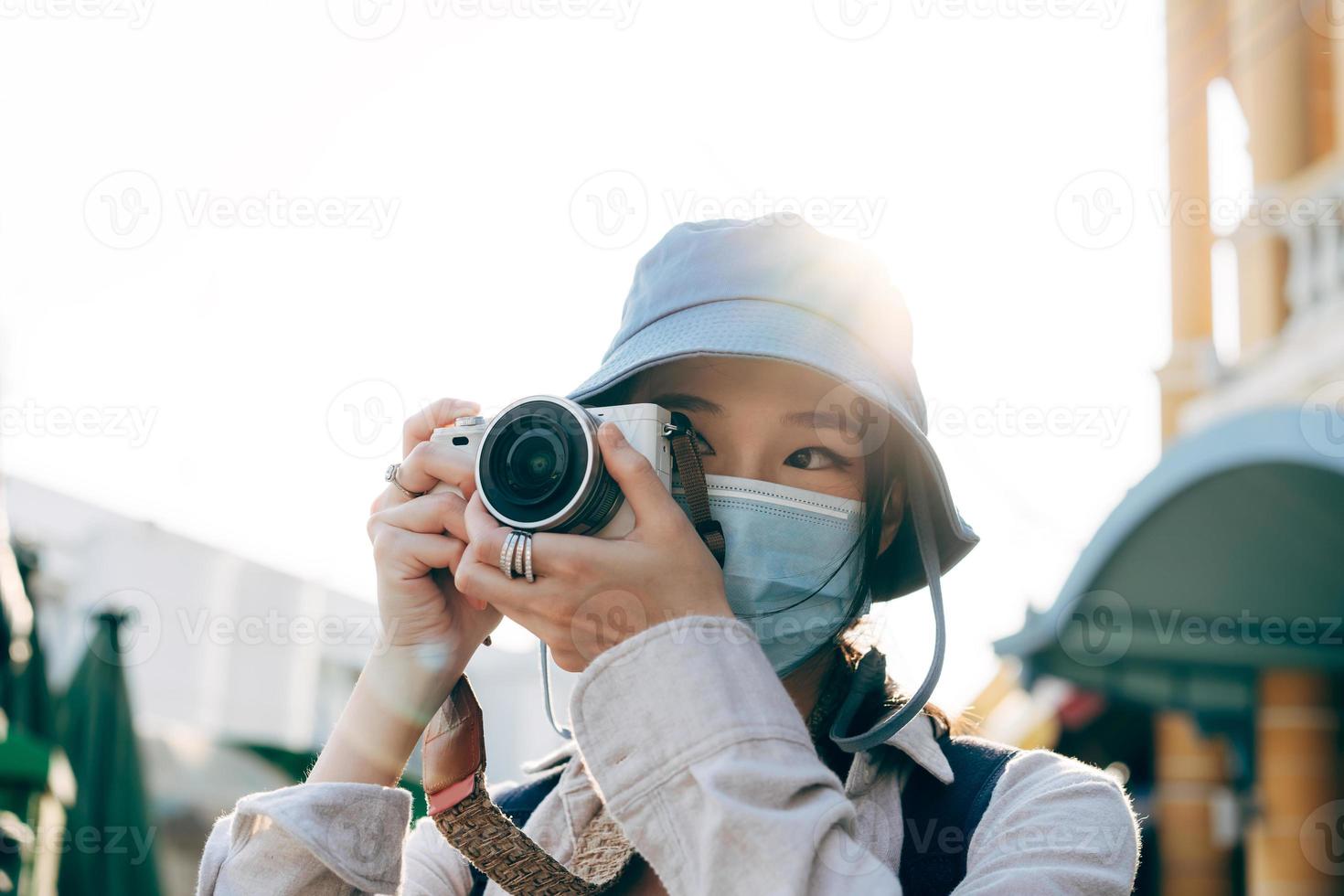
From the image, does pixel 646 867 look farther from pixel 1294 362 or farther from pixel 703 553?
pixel 1294 362

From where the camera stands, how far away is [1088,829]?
161 centimetres

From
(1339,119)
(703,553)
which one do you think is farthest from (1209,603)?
(703,553)

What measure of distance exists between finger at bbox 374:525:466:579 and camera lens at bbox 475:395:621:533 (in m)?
0.16

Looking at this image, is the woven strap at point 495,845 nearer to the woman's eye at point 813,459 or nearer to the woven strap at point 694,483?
the woven strap at point 694,483

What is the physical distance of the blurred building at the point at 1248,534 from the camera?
18.2 ft

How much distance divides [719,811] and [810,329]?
890 millimetres

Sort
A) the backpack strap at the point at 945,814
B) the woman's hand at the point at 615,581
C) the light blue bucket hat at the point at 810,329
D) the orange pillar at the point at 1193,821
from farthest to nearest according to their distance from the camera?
1. the orange pillar at the point at 1193,821
2. the light blue bucket hat at the point at 810,329
3. the backpack strap at the point at 945,814
4. the woman's hand at the point at 615,581

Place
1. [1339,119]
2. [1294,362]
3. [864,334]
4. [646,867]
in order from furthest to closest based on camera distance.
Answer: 1. [1339,119]
2. [1294,362]
3. [864,334]
4. [646,867]

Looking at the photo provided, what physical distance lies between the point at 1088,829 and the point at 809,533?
2.02 ft
